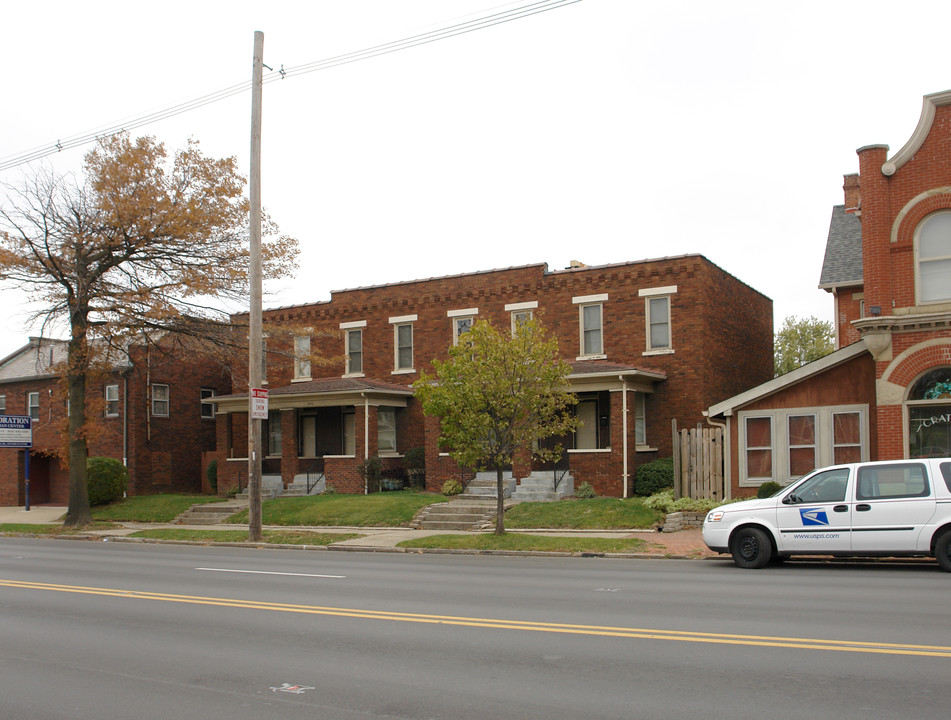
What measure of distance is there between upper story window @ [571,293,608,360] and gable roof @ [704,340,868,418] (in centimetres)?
677

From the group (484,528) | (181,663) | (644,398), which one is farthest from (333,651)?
(644,398)

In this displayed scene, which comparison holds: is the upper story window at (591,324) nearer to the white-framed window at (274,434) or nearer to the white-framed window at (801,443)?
the white-framed window at (801,443)

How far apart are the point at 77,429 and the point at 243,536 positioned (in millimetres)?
7870

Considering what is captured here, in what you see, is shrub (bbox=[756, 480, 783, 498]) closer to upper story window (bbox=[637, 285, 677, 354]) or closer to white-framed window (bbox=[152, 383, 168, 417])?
upper story window (bbox=[637, 285, 677, 354])

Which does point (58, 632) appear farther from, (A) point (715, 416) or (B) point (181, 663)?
(A) point (715, 416)

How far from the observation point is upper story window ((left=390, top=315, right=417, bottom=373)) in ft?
110

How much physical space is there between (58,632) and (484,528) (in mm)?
14105

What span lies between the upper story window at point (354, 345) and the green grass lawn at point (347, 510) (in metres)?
6.96

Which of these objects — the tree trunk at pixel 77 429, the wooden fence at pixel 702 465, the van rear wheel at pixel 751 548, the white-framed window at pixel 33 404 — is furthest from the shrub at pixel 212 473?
the van rear wheel at pixel 751 548

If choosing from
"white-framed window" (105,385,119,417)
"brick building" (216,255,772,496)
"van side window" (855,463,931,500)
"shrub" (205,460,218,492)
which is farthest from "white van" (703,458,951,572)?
"white-framed window" (105,385,119,417)

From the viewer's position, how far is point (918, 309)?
1952 cm

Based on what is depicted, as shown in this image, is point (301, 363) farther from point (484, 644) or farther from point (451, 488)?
point (484, 644)

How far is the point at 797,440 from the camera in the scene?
880 inches

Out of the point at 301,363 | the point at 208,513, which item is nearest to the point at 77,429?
the point at 208,513
